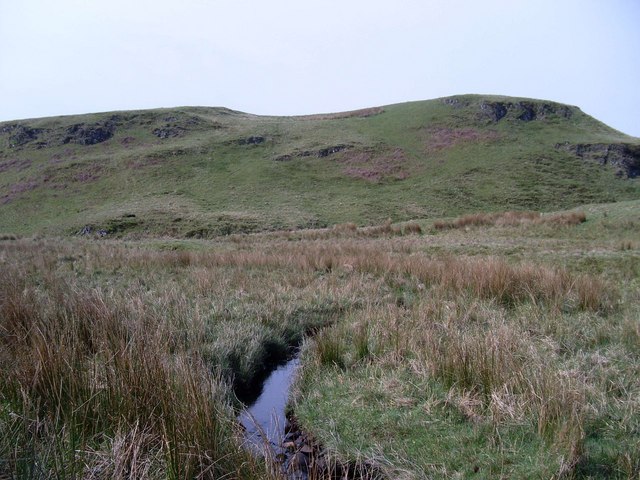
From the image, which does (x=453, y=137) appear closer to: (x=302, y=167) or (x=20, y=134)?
(x=302, y=167)

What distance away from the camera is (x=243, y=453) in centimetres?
294

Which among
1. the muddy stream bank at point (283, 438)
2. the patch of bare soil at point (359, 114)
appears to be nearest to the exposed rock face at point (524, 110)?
the patch of bare soil at point (359, 114)

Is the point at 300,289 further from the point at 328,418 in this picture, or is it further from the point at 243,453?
the point at 243,453

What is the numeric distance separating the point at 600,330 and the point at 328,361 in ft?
11.6

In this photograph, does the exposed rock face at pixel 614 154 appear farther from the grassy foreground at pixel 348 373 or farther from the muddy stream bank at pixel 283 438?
the muddy stream bank at pixel 283 438

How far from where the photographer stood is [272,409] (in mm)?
4816

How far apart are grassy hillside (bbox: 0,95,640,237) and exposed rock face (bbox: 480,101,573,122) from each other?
19 centimetres

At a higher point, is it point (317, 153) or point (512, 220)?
point (317, 153)

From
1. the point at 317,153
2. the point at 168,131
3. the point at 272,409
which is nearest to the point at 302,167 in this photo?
the point at 317,153

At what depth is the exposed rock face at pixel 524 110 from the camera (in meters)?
60.6

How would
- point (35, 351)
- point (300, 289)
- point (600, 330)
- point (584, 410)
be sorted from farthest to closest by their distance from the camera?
1. point (300, 289)
2. point (600, 330)
3. point (35, 351)
4. point (584, 410)

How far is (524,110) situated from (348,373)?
65.2m

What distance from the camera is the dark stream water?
393 centimetres

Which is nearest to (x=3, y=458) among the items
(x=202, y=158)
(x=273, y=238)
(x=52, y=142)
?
(x=273, y=238)
